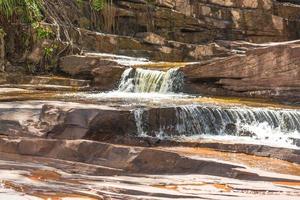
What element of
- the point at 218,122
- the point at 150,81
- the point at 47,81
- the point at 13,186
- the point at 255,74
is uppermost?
the point at 255,74

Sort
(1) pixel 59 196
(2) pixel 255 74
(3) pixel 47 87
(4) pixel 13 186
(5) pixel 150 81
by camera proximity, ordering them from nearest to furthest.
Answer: (1) pixel 59 196 < (4) pixel 13 186 < (2) pixel 255 74 < (5) pixel 150 81 < (3) pixel 47 87

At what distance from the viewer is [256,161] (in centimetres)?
866

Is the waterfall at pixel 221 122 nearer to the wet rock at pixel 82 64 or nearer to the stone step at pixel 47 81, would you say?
the wet rock at pixel 82 64

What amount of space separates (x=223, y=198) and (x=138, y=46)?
2137 cm

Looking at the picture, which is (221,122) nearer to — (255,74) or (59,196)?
(255,74)

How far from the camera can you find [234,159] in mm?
8500

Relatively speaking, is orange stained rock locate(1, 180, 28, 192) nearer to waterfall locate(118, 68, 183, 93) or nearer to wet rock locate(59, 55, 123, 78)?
waterfall locate(118, 68, 183, 93)

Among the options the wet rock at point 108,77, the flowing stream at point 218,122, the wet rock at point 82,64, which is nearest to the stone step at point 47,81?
the wet rock at point 82,64

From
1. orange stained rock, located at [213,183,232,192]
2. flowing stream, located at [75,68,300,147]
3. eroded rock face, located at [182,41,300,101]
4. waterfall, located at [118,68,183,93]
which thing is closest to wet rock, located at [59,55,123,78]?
waterfall, located at [118,68,183,93]

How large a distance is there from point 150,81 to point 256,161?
10439mm

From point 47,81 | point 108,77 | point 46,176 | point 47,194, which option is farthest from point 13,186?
point 47,81

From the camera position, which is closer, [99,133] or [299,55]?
[99,133]

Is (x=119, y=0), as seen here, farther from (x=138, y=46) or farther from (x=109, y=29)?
(x=138, y=46)

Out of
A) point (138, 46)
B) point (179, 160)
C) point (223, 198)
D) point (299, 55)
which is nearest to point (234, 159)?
point (179, 160)
